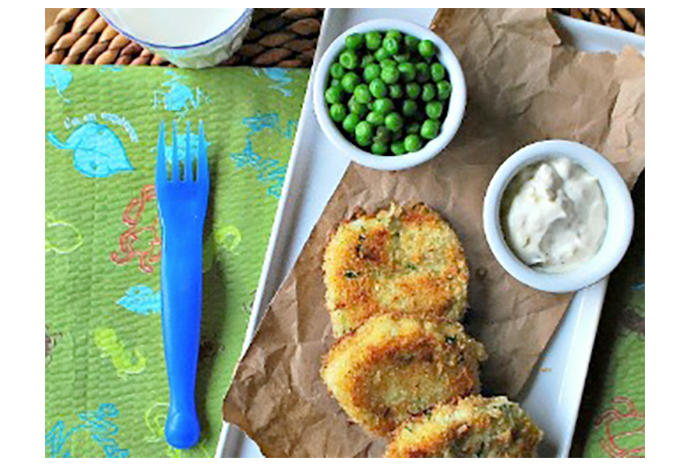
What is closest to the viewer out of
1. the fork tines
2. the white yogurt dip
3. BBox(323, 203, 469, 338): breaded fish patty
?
the white yogurt dip

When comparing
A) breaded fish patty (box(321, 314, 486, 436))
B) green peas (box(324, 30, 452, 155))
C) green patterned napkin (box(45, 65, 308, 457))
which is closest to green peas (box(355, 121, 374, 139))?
green peas (box(324, 30, 452, 155))

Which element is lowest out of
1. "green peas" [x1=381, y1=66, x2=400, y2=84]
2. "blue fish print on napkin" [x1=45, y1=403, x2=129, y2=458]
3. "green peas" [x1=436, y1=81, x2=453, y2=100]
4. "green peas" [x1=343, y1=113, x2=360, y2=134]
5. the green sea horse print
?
"blue fish print on napkin" [x1=45, y1=403, x2=129, y2=458]

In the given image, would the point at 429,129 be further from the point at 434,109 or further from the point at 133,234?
the point at 133,234

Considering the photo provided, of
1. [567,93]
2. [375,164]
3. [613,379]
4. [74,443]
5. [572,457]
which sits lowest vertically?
[74,443]

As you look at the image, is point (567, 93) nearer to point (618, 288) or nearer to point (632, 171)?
point (632, 171)

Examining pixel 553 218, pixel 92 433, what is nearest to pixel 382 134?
pixel 553 218

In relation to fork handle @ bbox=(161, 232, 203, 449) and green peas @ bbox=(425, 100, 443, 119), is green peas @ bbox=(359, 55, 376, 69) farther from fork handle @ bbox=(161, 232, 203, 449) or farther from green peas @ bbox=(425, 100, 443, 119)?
fork handle @ bbox=(161, 232, 203, 449)

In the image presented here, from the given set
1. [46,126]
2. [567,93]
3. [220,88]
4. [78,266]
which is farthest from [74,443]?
[567,93]
